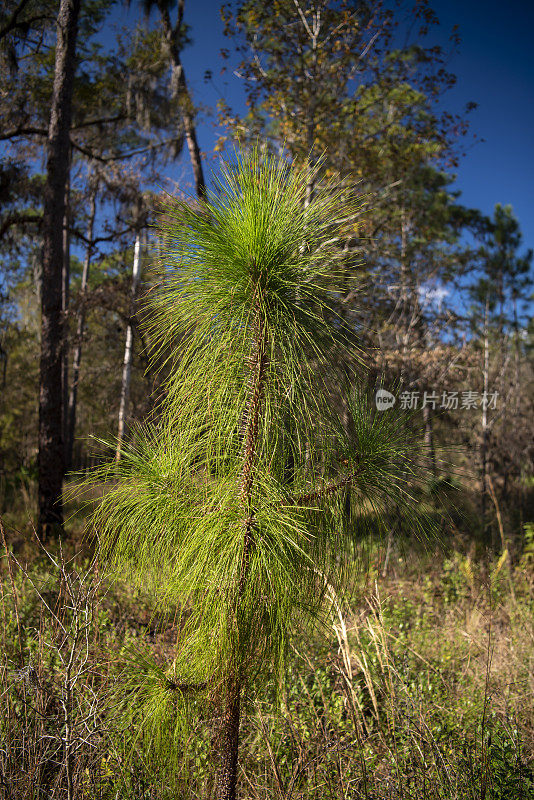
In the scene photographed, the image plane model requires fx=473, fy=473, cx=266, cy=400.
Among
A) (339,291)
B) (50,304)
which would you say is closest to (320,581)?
(339,291)

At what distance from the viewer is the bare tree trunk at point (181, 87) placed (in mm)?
9023

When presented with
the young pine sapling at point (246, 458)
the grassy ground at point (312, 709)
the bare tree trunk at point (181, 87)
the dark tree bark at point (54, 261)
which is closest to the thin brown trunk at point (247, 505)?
the young pine sapling at point (246, 458)

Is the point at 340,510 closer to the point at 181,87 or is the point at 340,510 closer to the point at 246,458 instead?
the point at 246,458

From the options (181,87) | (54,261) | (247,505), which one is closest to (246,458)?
(247,505)

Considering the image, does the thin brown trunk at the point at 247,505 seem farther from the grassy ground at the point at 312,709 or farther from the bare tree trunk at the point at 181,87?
the bare tree trunk at the point at 181,87

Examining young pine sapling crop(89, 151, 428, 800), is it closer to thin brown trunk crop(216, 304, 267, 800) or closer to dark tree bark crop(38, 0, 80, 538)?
thin brown trunk crop(216, 304, 267, 800)

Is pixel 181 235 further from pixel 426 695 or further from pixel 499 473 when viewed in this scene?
pixel 499 473

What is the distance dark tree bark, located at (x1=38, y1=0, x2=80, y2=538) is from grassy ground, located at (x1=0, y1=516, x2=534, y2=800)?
78.1 inches

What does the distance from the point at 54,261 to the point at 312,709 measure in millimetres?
6254

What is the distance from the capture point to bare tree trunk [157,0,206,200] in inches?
355

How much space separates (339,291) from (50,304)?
6.07 metres

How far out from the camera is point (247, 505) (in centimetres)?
147

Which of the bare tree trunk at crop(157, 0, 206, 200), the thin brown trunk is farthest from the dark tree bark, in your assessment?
the thin brown trunk

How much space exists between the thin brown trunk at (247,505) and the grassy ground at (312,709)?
0.18 meters
